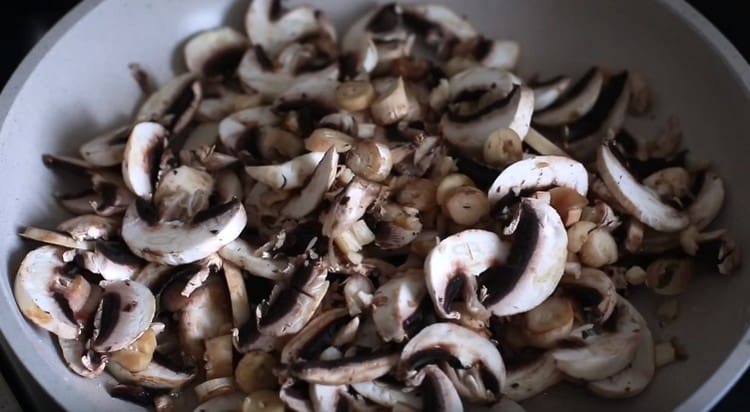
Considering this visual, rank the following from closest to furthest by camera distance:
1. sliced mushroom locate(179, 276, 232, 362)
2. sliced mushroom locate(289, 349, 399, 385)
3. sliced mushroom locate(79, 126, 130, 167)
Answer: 1. sliced mushroom locate(289, 349, 399, 385)
2. sliced mushroom locate(179, 276, 232, 362)
3. sliced mushroom locate(79, 126, 130, 167)

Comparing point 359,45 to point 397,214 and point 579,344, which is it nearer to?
point 397,214

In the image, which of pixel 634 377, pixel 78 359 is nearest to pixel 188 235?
pixel 78 359

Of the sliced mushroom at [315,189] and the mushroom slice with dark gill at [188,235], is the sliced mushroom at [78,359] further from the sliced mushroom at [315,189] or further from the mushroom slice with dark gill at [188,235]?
the sliced mushroom at [315,189]

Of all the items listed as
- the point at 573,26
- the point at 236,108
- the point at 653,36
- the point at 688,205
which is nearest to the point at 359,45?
the point at 236,108

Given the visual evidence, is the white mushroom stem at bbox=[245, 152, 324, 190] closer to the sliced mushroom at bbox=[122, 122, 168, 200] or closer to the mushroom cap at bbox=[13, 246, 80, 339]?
the sliced mushroom at bbox=[122, 122, 168, 200]

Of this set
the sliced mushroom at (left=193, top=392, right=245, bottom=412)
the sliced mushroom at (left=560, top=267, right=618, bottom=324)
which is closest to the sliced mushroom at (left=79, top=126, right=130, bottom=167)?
the sliced mushroom at (left=193, top=392, right=245, bottom=412)

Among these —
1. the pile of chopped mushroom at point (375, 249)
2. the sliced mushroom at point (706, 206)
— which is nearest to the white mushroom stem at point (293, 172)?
the pile of chopped mushroom at point (375, 249)

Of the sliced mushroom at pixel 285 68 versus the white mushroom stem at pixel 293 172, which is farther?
the sliced mushroom at pixel 285 68

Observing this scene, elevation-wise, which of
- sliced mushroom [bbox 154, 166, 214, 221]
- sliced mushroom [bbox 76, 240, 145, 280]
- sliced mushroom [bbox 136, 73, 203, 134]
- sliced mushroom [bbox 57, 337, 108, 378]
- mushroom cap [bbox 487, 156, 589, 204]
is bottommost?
sliced mushroom [bbox 57, 337, 108, 378]
